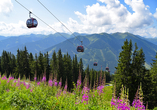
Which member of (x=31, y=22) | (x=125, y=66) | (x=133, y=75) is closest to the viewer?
(x=31, y=22)

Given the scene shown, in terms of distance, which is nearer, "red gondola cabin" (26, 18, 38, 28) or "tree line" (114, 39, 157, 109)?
"red gondola cabin" (26, 18, 38, 28)

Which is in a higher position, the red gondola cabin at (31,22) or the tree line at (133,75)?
the red gondola cabin at (31,22)

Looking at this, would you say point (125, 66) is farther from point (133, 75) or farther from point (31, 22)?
point (31, 22)

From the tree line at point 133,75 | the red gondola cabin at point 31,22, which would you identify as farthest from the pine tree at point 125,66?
the red gondola cabin at point 31,22

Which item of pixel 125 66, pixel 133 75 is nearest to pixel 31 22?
pixel 125 66

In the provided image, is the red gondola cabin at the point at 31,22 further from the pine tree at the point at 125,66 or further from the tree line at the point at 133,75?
the pine tree at the point at 125,66

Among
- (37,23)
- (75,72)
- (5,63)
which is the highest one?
(37,23)

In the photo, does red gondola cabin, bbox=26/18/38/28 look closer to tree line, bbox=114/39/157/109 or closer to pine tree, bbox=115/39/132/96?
tree line, bbox=114/39/157/109

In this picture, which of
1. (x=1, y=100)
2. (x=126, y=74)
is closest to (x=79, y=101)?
(x=1, y=100)

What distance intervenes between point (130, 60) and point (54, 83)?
2183 cm

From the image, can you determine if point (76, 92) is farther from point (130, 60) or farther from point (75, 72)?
point (75, 72)

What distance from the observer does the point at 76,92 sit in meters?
6.40

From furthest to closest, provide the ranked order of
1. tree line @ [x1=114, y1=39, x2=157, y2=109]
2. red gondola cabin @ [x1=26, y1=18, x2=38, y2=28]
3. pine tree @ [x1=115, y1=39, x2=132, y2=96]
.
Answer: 1. pine tree @ [x1=115, y1=39, x2=132, y2=96]
2. tree line @ [x1=114, y1=39, x2=157, y2=109]
3. red gondola cabin @ [x1=26, y1=18, x2=38, y2=28]

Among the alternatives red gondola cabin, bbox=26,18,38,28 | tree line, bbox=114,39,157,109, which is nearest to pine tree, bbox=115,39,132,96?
tree line, bbox=114,39,157,109
